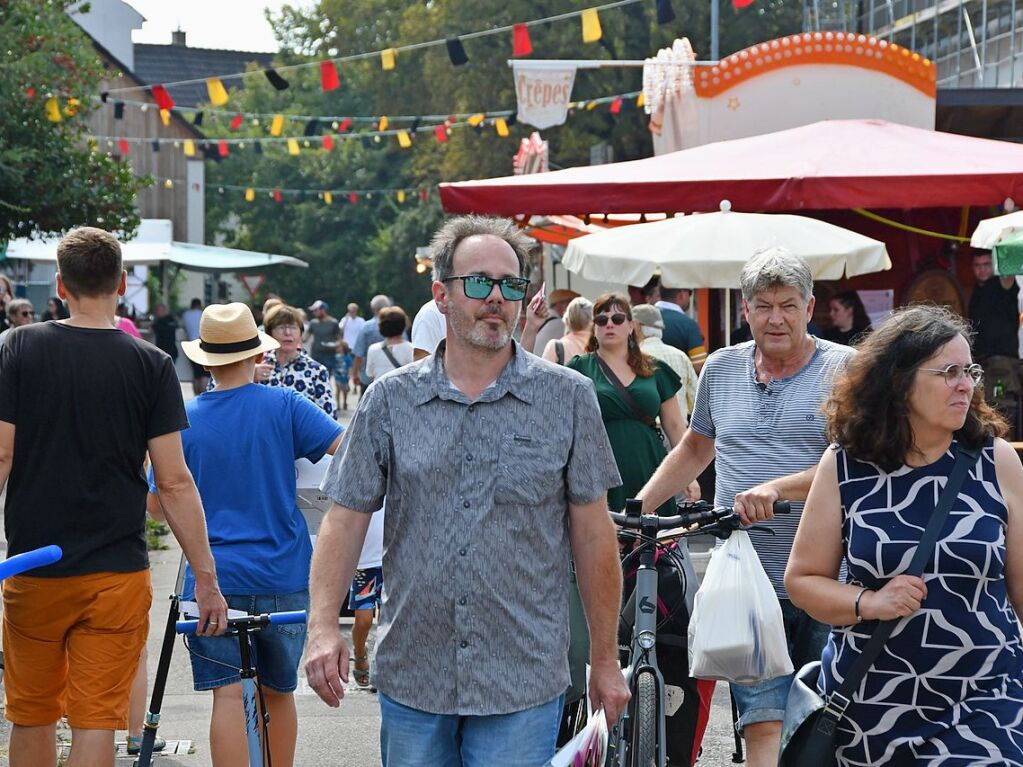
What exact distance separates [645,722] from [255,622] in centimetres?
128

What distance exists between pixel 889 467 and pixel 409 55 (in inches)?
1862

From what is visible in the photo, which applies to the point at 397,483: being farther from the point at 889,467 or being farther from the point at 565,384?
the point at 889,467

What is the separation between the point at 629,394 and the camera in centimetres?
731

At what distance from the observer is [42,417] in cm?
484

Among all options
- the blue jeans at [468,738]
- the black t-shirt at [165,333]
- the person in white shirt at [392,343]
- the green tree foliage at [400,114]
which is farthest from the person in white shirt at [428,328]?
the green tree foliage at [400,114]

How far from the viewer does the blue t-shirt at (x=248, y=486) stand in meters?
5.33

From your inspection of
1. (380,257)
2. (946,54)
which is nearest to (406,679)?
(946,54)

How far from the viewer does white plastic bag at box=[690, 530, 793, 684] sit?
4.74m

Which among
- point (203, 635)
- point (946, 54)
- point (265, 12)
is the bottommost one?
point (203, 635)

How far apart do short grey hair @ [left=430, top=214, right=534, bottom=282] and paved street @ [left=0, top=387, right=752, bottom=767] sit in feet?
10.7

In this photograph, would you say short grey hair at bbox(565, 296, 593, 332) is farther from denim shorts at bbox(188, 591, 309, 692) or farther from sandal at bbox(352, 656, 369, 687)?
denim shorts at bbox(188, 591, 309, 692)

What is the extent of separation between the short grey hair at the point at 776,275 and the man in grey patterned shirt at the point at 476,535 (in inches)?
59.3

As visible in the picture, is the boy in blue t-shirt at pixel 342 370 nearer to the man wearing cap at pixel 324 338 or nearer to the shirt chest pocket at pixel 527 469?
the man wearing cap at pixel 324 338

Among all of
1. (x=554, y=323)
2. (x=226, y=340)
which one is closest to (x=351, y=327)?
(x=554, y=323)
